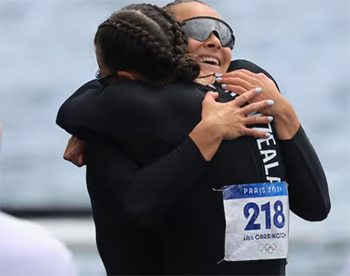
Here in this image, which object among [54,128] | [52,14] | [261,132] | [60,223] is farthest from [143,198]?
[52,14]

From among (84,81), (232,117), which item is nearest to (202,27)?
(232,117)

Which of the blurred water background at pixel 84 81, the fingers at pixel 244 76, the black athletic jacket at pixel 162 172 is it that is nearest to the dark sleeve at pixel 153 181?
the black athletic jacket at pixel 162 172

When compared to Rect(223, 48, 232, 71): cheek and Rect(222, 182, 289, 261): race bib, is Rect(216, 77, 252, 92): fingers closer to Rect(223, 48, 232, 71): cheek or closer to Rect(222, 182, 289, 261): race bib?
Rect(223, 48, 232, 71): cheek

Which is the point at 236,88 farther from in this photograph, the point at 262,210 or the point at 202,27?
the point at 262,210

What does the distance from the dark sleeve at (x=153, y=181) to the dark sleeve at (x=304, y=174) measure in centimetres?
24

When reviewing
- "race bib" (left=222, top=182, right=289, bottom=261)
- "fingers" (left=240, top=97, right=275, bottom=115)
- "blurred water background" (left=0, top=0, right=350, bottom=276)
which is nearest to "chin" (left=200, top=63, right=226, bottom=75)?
"fingers" (left=240, top=97, right=275, bottom=115)

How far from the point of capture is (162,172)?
2.24 metres

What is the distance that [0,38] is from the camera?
15.2 meters

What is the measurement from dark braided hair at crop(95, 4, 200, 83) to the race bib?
11.7 inches

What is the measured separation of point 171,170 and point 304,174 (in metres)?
0.34

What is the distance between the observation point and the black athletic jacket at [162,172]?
225 cm

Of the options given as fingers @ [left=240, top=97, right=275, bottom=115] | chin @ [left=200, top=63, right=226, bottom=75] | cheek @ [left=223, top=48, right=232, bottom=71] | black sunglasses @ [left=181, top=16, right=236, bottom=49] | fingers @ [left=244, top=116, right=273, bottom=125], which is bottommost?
fingers @ [left=244, top=116, right=273, bottom=125]

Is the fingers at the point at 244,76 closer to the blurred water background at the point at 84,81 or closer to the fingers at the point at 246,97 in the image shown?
the fingers at the point at 246,97

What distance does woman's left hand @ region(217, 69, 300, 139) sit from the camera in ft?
7.78
